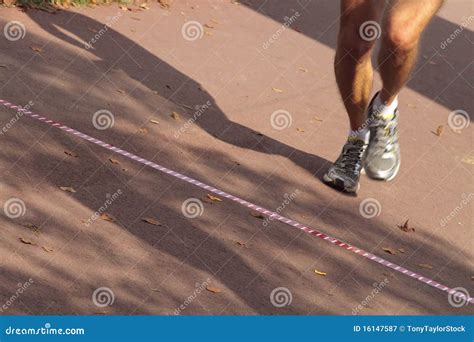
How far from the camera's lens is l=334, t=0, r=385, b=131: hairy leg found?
8.32 m

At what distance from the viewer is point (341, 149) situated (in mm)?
9344

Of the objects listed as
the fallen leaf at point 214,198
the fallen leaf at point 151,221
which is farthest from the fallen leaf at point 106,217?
the fallen leaf at point 214,198

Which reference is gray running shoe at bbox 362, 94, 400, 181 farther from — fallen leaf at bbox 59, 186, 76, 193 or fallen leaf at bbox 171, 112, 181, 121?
fallen leaf at bbox 59, 186, 76, 193

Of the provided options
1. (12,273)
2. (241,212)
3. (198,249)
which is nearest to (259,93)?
(241,212)

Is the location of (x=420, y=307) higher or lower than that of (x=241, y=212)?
higher

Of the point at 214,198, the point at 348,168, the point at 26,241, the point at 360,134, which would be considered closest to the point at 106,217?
the point at 26,241

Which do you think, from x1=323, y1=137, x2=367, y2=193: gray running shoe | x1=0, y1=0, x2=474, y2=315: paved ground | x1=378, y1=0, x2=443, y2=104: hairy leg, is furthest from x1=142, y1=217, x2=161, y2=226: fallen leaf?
x1=378, y1=0, x2=443, y2=104: hairy leg

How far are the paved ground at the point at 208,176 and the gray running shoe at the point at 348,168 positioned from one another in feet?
0.29

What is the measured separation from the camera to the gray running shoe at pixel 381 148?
870cm

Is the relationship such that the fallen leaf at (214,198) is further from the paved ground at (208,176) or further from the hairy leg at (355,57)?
the hairy leg at (355,57)

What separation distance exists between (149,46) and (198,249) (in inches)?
171

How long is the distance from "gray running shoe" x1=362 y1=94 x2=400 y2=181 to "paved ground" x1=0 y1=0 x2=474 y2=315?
14cm

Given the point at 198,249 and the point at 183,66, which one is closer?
the point at 198,249

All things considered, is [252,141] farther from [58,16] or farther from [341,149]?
[58,16]
